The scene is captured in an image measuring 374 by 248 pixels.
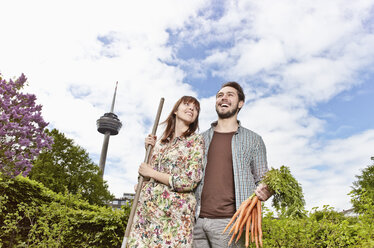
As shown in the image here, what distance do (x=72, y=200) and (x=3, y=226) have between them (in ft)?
5.02

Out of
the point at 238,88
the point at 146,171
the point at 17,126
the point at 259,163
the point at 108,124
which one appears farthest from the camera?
the point at 108,124

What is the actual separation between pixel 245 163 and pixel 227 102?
→ 0.67m

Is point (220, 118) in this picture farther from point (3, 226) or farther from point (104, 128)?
point (104, 128)

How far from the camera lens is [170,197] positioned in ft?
8.43

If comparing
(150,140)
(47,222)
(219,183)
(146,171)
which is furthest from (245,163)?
(47,222)

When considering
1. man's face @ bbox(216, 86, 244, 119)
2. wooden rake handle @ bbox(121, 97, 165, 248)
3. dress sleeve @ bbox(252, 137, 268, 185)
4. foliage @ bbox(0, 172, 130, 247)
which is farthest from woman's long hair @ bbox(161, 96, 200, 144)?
foliage @ bbox(0, 172, 130, 247)

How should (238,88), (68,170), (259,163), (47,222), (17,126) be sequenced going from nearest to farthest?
(259,163), (238,88), (47,222), (17,126), (68,170)

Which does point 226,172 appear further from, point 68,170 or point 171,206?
point 68,170

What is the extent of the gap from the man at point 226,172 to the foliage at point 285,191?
93 millimetres

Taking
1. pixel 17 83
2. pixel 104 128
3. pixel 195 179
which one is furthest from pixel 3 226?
pixel 104 128

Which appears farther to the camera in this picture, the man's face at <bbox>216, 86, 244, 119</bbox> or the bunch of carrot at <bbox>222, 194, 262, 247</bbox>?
the man's face at <bbox>216, 86, 244, 119</bbox>

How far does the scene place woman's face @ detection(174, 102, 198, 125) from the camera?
3.13 meters

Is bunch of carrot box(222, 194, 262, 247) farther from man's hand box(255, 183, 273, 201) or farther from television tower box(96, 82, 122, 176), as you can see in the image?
television tower box(96, 82, 122, 176)

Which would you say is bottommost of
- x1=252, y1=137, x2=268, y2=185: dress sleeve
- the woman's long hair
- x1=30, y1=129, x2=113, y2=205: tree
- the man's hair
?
x1=252, y1=137, x2=268, y2=185: dress sleeve
